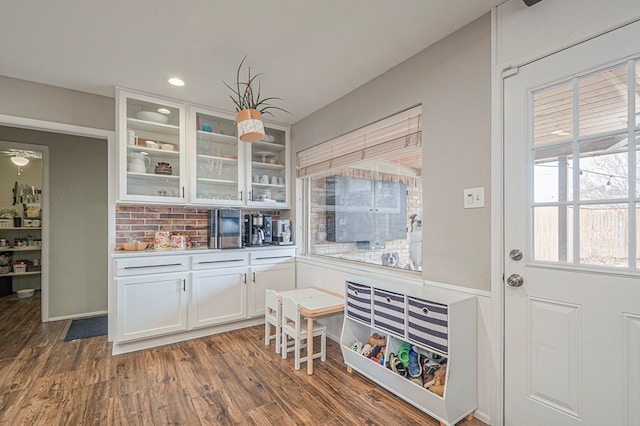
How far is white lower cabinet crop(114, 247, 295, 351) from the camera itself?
111 inches

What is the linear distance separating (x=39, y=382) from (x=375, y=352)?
251 cm

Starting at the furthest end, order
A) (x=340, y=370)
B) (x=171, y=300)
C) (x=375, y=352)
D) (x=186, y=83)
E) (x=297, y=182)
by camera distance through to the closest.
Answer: (x=297, y=182) → (x=171, y=300) → (x=186, y=83) → (x=340, y=370) → (x=375, y=352)

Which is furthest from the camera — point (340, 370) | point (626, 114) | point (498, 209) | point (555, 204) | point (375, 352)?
point (340, 370)

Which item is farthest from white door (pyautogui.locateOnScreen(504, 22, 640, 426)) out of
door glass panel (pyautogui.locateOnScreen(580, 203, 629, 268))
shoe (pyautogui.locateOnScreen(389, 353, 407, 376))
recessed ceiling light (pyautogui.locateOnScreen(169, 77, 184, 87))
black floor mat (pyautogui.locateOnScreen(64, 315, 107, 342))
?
black floor mat (pyautogui.locateOnScreen(64, 315, 107, 342))

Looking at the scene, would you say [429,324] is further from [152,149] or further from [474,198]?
Answer: [152,149]

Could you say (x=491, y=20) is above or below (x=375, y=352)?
above

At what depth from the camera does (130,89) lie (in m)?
2.93

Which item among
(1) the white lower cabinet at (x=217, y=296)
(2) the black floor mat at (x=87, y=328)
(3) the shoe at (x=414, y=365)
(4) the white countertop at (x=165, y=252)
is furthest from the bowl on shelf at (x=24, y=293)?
(3) the shoe at (x=414, y=365)

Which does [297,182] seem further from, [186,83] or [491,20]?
[491,20]

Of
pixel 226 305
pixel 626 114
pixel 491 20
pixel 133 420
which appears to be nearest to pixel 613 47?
pixel 626 114

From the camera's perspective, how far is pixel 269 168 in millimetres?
3914

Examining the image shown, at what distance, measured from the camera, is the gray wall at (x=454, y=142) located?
6.21 ft

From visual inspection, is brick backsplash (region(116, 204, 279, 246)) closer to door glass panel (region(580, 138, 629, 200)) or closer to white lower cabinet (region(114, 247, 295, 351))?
white lower cabinet (region(114, 247, 295, 351))

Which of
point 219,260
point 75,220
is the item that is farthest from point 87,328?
point 219,260
